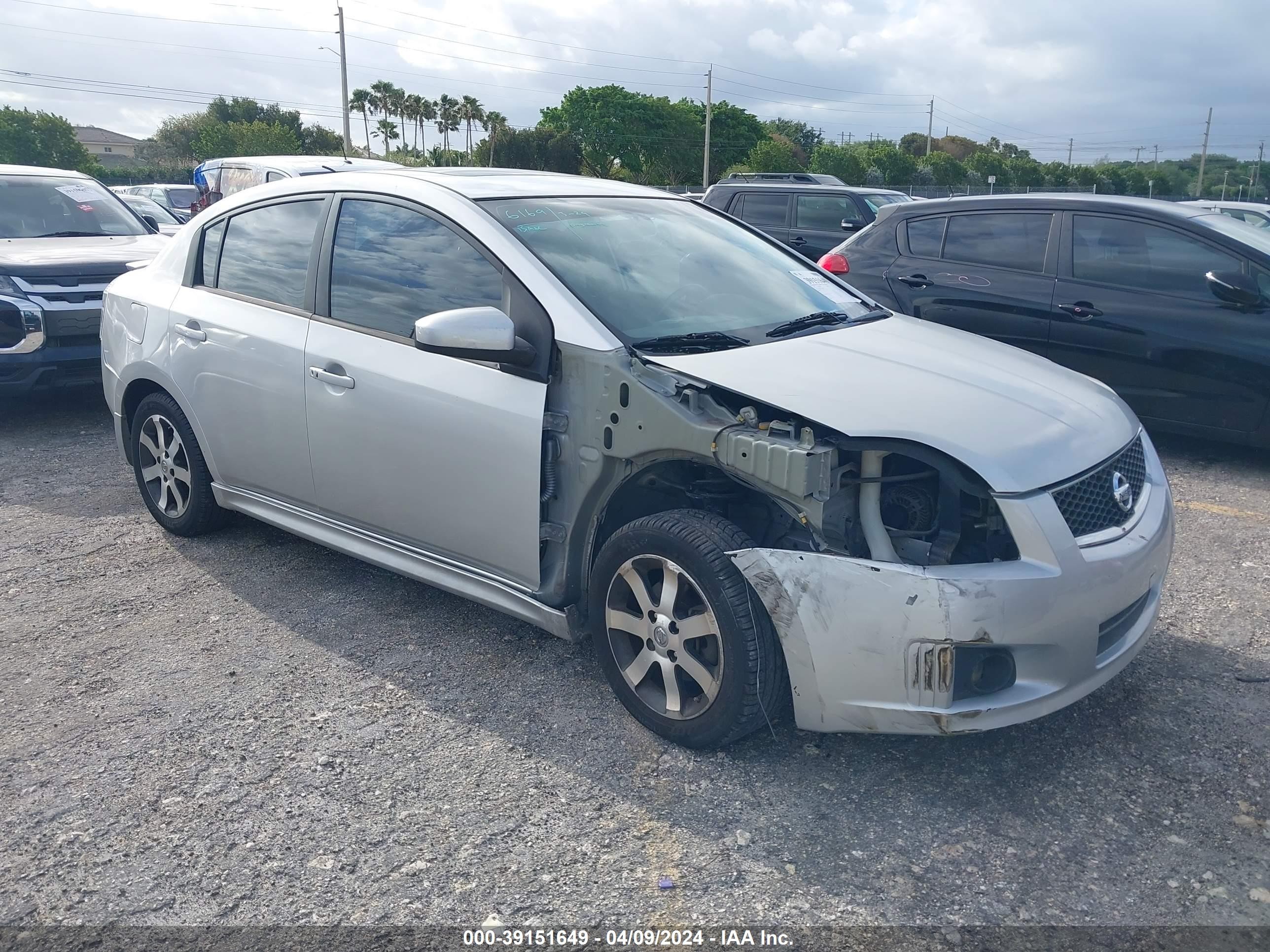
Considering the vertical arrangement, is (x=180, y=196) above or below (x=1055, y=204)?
below

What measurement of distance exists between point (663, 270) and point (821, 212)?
30.0ft

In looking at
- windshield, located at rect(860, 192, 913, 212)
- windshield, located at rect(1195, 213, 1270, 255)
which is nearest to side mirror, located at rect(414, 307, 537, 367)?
windshield, located at rect(1195, 213, 1270, 255)

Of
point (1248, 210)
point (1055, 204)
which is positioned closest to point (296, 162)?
point (1055, 204)

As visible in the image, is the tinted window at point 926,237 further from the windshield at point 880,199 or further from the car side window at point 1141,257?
the windshield at point 880,199

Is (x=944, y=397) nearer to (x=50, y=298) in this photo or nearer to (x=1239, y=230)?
(x=1239, y=230)

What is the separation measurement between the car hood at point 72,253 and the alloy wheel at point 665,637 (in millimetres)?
5195

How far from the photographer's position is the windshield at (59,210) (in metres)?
8.10

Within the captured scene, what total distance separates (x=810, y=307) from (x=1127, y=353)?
3.18m

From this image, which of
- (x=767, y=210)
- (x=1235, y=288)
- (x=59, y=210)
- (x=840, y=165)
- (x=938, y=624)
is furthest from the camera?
(x=840, y=165)

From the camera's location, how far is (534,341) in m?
3.33

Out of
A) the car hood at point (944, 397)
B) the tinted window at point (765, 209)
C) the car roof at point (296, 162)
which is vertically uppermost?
the car roof at point (296, 162)

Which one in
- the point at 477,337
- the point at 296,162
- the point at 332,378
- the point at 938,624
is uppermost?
the point at 296,162

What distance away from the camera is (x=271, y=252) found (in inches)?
172

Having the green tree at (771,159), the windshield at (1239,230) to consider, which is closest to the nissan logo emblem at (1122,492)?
the windshield at (1239,230)
